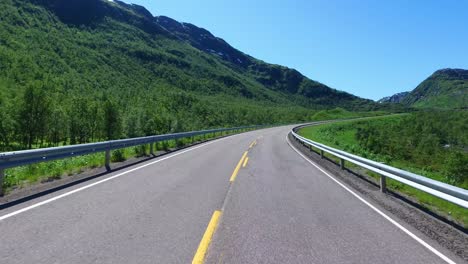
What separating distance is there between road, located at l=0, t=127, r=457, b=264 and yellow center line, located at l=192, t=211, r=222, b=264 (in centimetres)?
1

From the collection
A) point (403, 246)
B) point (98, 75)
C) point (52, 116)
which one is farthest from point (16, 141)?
point (98, 75)

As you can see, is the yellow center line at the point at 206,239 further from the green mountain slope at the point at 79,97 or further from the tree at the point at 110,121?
the tree at the point at 110,121

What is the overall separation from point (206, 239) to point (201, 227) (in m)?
0.65

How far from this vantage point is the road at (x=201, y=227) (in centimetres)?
479

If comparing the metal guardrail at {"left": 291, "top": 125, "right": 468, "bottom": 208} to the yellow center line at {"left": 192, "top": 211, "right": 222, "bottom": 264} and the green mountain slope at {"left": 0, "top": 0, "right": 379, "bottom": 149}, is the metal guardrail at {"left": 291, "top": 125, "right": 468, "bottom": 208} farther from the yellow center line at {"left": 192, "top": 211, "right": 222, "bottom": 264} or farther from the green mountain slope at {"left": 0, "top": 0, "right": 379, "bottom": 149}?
the green mountain slope at {"left": 0, "top": 0, "right": 379, "bottom": 149}

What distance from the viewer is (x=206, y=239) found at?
5.36 metres

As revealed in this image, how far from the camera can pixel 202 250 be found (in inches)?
193

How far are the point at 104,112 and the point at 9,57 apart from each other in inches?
2928

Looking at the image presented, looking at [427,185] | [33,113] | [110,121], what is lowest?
[110,121]

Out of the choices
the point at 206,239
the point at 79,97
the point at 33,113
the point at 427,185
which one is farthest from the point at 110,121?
the point at 206,239

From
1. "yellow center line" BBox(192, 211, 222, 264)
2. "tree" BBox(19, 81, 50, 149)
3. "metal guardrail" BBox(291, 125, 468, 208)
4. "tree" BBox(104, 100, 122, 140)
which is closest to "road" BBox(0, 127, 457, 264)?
"yellow center line" BBox(192, 211, 222, 264)

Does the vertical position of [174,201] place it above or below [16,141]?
above

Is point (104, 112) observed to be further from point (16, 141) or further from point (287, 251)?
point (287, 251)

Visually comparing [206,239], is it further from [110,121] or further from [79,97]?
[79,97]
